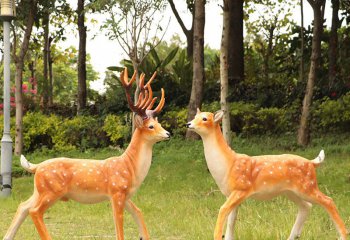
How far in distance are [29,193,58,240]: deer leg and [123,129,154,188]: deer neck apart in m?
0.81

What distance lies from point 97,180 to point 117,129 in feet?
41.9

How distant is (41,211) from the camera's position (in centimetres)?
664

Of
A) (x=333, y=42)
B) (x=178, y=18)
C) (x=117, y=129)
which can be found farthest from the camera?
(x=178, y=18)

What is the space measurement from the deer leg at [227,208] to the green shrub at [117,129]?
12563 millimetres

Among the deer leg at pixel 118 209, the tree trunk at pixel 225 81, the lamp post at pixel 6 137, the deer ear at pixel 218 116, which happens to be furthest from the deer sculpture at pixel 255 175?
the lamp post at pixel 6 137

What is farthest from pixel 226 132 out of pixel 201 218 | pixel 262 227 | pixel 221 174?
pixel 221 174

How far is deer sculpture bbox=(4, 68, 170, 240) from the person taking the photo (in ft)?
21.8

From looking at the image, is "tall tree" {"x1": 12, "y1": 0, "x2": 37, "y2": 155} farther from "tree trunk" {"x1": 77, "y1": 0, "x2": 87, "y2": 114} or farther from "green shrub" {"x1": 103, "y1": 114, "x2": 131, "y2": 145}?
"tree trunk" {"x1": 77, "y1": 0, "x2": 87, "y2": 114}

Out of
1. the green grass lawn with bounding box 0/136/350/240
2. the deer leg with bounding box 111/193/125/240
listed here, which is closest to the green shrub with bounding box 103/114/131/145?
the green grass lawn with bounding box 0/136/350/240

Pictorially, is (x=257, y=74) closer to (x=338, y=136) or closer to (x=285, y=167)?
(x=338, y=136)

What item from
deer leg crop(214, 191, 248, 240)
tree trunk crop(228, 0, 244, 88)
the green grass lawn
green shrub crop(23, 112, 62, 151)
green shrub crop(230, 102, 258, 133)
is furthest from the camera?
tree trunk crop(228, 0, 244, 88)

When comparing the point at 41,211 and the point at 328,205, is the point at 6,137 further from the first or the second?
the point at 328,205

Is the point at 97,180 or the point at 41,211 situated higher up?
the point at 97,180

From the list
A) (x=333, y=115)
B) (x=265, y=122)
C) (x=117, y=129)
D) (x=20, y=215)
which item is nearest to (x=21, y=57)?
(x=117, y=129)
